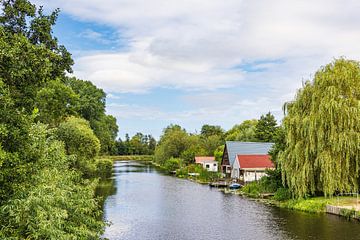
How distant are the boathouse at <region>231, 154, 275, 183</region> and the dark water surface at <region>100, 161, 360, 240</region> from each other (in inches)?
472

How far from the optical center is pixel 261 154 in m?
53.2

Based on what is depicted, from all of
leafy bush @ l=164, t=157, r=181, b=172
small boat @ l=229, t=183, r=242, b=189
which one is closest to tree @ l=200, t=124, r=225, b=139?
leafy bush @ l=164, t=157, r=181, b=172

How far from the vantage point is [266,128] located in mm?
66812

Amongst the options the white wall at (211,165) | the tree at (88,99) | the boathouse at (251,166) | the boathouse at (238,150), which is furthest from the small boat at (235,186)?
the tree at (88,99)

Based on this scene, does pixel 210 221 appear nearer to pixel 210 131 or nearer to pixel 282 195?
pixel 282 195

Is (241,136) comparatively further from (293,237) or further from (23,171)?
(23,171)

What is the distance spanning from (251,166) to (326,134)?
67.0ft

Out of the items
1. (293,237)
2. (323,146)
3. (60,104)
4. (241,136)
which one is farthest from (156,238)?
(241,136)

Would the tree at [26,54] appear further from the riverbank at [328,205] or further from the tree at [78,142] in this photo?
the tree at [78,142]

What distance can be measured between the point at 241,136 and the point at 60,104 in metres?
41.4

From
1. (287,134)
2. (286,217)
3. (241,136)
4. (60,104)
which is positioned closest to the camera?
(286,217)

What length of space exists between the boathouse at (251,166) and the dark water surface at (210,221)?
11992mm

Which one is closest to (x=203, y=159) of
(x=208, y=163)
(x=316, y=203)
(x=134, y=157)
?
(x=208, y=163)

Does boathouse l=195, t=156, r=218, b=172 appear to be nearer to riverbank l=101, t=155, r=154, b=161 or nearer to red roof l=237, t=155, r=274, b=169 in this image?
red roof l=237, t=155, r=274, b=169
